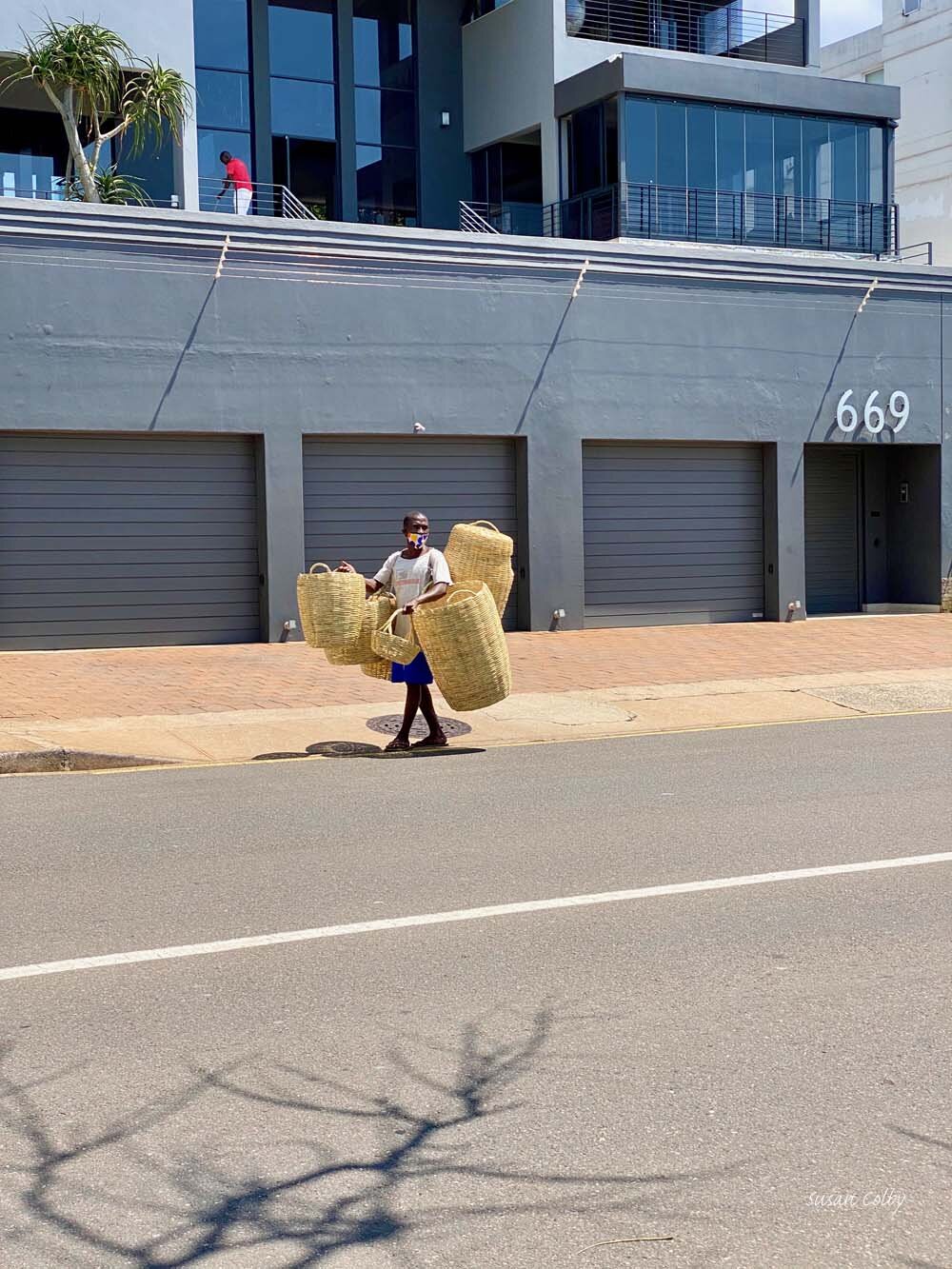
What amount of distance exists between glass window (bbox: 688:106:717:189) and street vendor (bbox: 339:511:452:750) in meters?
16.9

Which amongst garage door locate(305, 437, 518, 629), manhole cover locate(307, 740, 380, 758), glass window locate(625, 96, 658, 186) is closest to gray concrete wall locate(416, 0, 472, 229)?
glass window locate(625, 96, 658, 186)

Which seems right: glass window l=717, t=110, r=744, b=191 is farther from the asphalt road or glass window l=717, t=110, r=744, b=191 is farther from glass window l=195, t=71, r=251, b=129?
the asphalt road

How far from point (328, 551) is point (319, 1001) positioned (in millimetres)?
14702

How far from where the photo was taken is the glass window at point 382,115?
2905cm

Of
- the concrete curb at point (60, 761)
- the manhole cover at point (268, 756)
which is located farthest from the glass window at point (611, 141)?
the concrete curb at point (60, 761)

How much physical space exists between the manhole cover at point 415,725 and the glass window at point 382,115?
1850 cm

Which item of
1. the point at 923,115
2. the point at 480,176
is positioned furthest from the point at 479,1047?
the point at 923,115

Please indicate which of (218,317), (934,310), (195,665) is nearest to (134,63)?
(218,317)

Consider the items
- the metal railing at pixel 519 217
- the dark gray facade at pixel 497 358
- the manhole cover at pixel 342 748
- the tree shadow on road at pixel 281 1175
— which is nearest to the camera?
the tree shadow on road at pixel 281 1175

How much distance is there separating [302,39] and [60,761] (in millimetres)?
20580

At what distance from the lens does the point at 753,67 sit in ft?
92.1

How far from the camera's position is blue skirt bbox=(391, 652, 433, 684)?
38.2 ft

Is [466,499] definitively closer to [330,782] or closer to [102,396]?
[102,396]

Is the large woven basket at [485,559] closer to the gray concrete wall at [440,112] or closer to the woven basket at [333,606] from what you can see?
the woven basket at [333,606]
